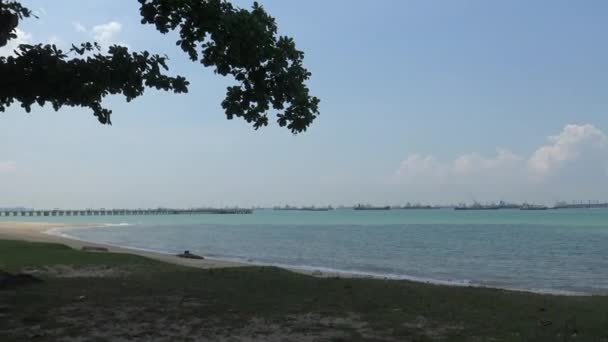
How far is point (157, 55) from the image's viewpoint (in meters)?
9.45

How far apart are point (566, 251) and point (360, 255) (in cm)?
A: 1505

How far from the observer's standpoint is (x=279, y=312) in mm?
9750

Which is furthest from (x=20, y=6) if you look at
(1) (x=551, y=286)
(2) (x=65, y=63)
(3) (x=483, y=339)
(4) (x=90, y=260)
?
(1) (x=551, y=286)

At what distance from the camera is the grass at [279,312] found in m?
8.29

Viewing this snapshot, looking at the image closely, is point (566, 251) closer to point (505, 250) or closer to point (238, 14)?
point (505, 250)

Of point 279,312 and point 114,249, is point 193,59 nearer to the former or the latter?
point 279,312

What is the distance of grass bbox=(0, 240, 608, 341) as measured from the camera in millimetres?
8289

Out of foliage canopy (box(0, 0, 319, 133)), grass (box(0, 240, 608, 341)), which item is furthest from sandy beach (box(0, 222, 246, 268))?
foliage canopy (box(0, 0, 319, 133))

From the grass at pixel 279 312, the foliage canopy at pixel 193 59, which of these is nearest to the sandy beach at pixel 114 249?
the grass at pixel 279 312

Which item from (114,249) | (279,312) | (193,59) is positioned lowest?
(114,249)

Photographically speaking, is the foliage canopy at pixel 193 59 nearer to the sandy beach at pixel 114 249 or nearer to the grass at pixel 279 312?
the grass at pixel 279 312

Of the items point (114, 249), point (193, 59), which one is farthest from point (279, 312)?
point (114, 249)

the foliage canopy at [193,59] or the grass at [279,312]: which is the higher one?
the foliage canopy at [193,59]

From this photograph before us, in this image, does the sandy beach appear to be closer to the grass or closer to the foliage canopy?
the grass
